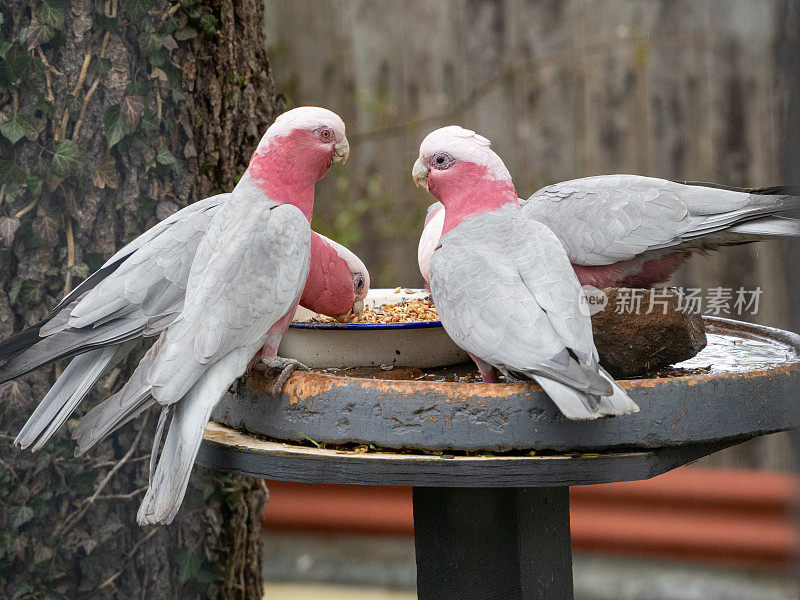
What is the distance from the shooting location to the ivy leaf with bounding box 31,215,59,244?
5.67 feet

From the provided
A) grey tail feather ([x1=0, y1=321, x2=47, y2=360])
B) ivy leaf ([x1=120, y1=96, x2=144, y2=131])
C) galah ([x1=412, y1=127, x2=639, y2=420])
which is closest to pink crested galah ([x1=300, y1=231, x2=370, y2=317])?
galah ([x1=412, y1=127, x2=639, y2=420])

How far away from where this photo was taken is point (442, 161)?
137 centimetres

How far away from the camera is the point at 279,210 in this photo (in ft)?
4.32

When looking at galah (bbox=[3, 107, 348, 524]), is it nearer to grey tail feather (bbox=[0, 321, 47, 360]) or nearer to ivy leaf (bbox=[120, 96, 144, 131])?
grey tail feather (bbox=[0, 321, 47, 360])

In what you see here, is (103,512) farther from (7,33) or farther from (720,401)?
(720,401)

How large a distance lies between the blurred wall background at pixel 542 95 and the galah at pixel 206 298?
1.73 m

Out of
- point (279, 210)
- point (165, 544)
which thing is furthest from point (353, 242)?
point (279, 210)

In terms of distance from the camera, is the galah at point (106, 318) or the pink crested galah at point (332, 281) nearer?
the galah at point (106, 318)

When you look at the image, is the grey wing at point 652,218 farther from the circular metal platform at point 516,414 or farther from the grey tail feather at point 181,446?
the grey tail feather at point 181,446

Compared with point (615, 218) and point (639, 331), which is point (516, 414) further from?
point (615, 218)

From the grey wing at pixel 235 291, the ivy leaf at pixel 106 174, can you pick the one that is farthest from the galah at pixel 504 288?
the ivy leaf at pixel 106 174

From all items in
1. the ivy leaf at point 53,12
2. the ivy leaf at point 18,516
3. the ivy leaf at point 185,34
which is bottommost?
the ivy leaf at point 18,516

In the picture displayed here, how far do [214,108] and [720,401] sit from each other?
4.38ft

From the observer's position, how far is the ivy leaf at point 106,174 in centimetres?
176
